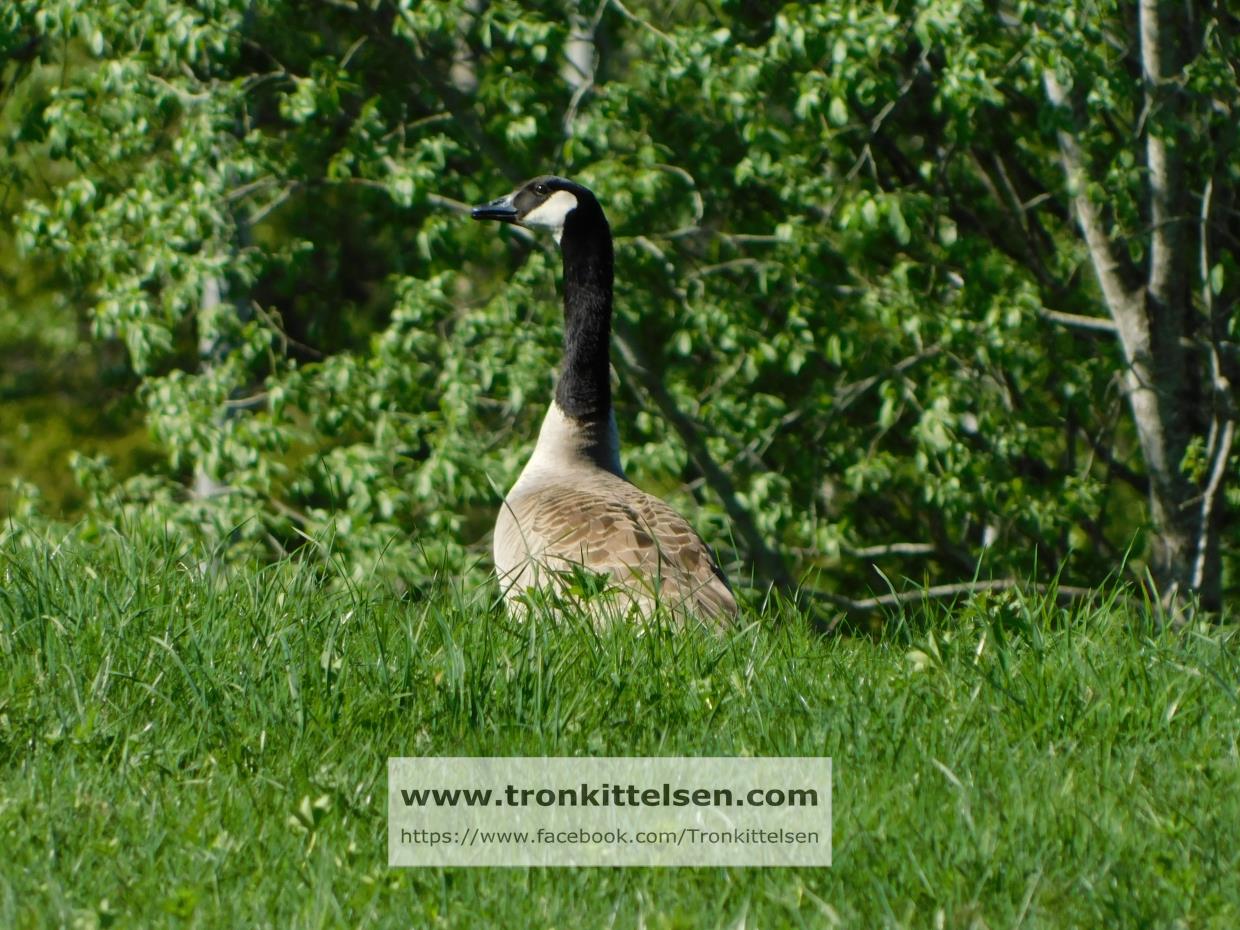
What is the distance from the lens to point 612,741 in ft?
12.2

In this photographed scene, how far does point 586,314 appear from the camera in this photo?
8.36 meters

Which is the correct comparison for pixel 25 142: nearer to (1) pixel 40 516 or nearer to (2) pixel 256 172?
A: (2) pixel 256 172

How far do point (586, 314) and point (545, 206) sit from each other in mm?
752

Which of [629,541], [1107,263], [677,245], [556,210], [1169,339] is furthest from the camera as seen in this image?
[677,245]

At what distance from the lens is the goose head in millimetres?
8602

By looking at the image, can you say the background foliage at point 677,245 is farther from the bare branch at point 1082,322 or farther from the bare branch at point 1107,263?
the bare branch at point 1107,263

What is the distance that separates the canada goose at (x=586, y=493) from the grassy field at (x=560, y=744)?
622 millimetres

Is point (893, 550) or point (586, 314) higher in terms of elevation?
point (586, 314)

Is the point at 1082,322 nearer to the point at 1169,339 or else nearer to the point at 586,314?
the point at 1169,339

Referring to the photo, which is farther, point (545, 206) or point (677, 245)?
point (677, 245)

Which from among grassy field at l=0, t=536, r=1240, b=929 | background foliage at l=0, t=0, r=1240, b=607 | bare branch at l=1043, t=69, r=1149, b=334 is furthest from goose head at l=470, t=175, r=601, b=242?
grassy field at l=0, t=536, r=1240, b=929

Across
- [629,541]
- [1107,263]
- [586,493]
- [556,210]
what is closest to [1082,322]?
[1107,263]

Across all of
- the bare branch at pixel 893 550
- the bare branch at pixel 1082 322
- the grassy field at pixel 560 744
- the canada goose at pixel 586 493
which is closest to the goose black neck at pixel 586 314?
the canada goose at pixel 586 493

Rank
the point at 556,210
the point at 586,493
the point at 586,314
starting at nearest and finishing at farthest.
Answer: the point at 586,493 → the point at 586,314 → the point at 556,210
